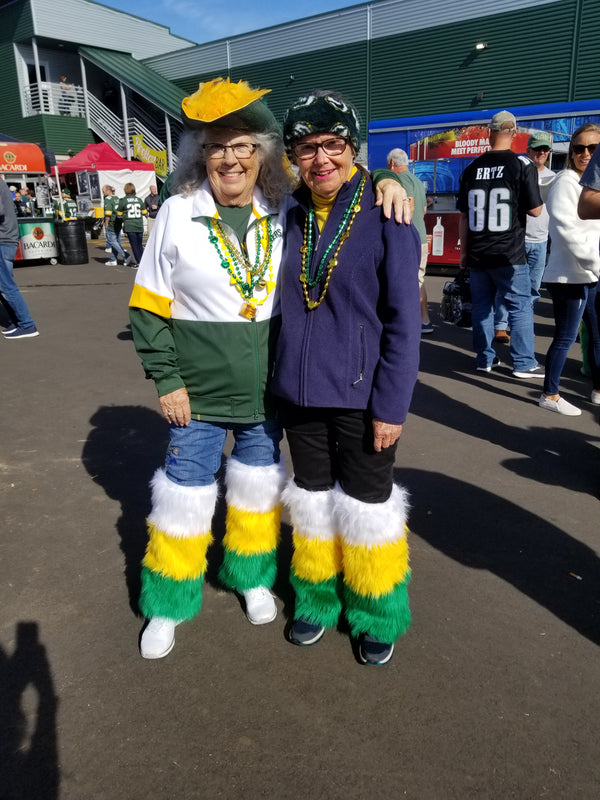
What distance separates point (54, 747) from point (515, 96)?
22.4 metres

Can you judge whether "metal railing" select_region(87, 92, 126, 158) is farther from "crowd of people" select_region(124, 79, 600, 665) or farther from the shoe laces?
the shoe laces

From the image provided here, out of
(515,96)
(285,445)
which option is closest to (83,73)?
(515,96)

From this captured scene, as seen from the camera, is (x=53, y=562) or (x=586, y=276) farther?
(x=586, y=276)

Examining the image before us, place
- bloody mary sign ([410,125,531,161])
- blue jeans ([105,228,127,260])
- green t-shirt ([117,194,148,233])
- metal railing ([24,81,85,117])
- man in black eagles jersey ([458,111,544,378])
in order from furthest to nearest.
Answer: metal railing ([24,81,85,117])
blue jeans ([105,228,127,260])
green t-shirt ([117,194,148,233])
bloody mary sign ([410,125,531,161])
man in black eagles jersey ([458,111,544,378])

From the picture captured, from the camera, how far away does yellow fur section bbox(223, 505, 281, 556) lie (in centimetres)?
260

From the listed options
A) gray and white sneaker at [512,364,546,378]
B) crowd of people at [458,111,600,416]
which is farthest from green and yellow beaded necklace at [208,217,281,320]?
gray and white sneaker at [512,364,546,378]

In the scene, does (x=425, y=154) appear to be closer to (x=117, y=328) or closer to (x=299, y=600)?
→ (x=117, y=328)

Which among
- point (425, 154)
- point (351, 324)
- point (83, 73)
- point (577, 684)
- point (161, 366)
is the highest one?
point (83, 73)

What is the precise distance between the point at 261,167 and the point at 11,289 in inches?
239

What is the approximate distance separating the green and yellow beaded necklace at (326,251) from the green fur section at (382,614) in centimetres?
109

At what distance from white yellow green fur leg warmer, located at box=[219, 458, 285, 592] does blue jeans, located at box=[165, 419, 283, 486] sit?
0.05 m

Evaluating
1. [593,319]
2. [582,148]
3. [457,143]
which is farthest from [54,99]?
[593,319]

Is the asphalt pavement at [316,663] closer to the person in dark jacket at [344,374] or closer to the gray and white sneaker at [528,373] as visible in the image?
the person in dark jacket at [344,374]

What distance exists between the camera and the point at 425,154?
13.7 metres
